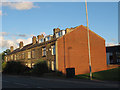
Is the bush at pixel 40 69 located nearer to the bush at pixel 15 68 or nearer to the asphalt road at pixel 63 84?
the bush at pixel 15 68

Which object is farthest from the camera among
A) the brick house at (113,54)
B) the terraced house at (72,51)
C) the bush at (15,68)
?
the brick house at (113,54)

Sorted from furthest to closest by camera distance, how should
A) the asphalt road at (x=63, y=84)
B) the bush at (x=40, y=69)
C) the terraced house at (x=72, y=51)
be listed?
the terraced house at (x=72, y=51) < the bush at (x=40, y=69) < the asphalt road at (x=63, y=84)

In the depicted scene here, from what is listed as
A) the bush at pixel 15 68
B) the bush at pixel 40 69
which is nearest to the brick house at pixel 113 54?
the bush at pixel 40 69

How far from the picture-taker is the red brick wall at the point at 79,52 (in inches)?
1328

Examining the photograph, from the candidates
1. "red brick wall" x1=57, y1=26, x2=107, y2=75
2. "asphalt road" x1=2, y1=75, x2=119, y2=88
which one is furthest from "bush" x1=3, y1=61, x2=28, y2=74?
"asphalt road" x1=2, y1=75, x2=119, y2=88

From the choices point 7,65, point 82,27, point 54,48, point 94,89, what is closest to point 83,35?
point 82,27

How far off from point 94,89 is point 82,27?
1035 inches

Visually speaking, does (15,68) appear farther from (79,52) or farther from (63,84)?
(63,84)

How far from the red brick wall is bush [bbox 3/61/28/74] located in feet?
31.9

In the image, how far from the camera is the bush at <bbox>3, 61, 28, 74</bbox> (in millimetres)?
37600

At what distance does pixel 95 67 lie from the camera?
36.8 metres

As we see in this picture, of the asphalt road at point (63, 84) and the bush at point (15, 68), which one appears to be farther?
the bush at point (15, 68)

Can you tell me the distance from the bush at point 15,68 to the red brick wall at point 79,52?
383 inches

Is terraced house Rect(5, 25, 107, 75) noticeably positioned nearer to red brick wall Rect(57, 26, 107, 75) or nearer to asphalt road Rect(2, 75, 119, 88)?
red brick wall Rect(57, 26, 107, 75)
